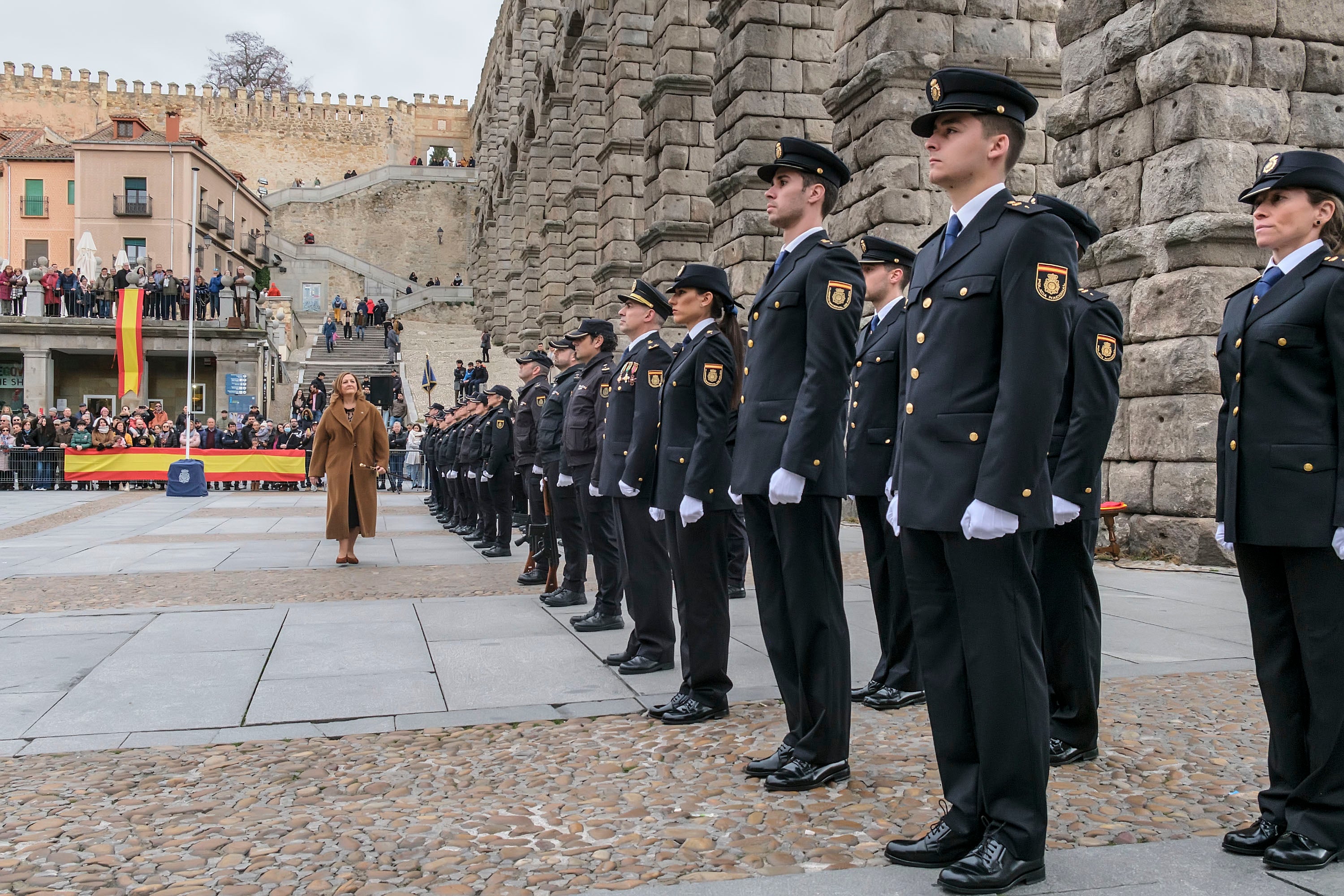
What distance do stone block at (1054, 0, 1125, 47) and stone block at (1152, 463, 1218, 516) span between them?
3822 millimetres

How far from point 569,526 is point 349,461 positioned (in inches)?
141

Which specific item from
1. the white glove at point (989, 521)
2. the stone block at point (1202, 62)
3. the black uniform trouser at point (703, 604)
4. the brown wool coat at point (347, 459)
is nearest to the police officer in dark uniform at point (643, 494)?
the black uniform trouser at point (703, 604)

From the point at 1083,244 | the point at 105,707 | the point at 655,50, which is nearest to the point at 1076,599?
the point at 1083,244

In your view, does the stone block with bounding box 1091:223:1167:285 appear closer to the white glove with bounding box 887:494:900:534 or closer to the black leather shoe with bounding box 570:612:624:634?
the black leather shoe with bounding box 570:612:624:634

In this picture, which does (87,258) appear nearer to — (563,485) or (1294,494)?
(563,485)

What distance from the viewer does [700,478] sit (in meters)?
4.67

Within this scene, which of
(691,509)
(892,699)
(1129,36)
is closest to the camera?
(691,509)

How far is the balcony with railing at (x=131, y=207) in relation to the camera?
153ft

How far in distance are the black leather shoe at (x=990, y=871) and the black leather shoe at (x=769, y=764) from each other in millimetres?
1051

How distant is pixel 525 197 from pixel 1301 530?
127ft

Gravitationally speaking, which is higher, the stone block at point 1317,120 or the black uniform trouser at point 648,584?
the stone block at point 1317,120

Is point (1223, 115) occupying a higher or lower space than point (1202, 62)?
lower

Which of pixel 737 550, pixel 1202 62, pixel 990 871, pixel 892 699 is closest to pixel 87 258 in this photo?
pixel 737 550

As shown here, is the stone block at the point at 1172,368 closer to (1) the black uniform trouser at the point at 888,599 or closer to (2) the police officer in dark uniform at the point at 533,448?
(1) the black uniform trouser at the point at 888,599
